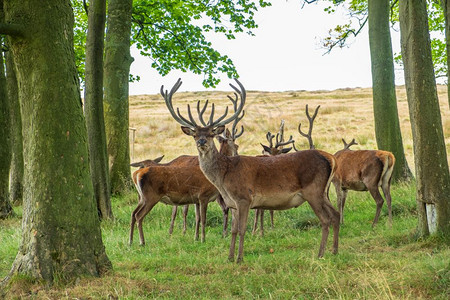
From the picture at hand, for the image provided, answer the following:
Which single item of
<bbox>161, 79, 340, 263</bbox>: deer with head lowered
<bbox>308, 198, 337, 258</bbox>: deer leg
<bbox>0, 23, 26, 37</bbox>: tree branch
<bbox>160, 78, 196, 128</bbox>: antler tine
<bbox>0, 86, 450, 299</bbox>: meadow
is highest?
<bbox>0, 23, 26, 37</bbox>: tree branch

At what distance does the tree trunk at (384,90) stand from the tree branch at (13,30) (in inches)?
344

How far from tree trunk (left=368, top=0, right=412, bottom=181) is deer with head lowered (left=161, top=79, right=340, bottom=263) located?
5469mm

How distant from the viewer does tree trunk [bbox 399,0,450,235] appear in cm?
717

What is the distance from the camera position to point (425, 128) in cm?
727

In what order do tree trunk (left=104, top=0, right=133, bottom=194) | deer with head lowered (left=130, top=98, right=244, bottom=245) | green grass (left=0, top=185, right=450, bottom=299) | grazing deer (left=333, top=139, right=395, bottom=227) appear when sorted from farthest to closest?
tree trunk (left=104, top=0, right=133, bottom=194), grazing deer (left=333, top=139, right=395, bottom=227), deer with head lowered (left=130, top=98, right=244, bottom=245), green grass (left=0, top=185, right=450, bottom=299)

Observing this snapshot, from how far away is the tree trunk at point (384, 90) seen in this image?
1233 cm

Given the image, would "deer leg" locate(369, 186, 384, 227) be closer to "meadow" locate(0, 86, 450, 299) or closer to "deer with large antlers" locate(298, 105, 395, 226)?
"deer with large antlers" locate(298, 105, 395, 226)

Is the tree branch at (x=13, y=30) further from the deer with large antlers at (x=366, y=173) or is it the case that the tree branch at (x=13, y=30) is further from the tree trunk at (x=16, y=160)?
the tree trunk at (x=16, y=160)

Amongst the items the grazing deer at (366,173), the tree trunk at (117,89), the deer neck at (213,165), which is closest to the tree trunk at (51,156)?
the deer neck at (213,165)

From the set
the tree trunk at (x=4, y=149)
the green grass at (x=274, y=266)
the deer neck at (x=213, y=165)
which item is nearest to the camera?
the green grass at (x=274, y=266)

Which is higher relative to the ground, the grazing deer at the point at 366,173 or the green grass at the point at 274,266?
the grazing deer at the point at 366,173

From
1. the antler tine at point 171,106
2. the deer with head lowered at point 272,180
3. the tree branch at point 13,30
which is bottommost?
the deer with head lowered at point 272,180

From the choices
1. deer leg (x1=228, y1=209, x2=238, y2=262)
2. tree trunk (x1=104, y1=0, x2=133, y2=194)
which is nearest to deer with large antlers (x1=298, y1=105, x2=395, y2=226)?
deer leg (x1=228, y1=209, x2=238, y2=262)

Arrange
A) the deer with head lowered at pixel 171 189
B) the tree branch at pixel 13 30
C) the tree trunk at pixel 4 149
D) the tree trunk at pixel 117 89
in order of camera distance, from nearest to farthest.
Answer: the tree branch at pixel 13 30 < the deer with head lowered at pixel 171 189 < the tree trunk at pixel 4 149 < the tree trunk at pixel 117 89
